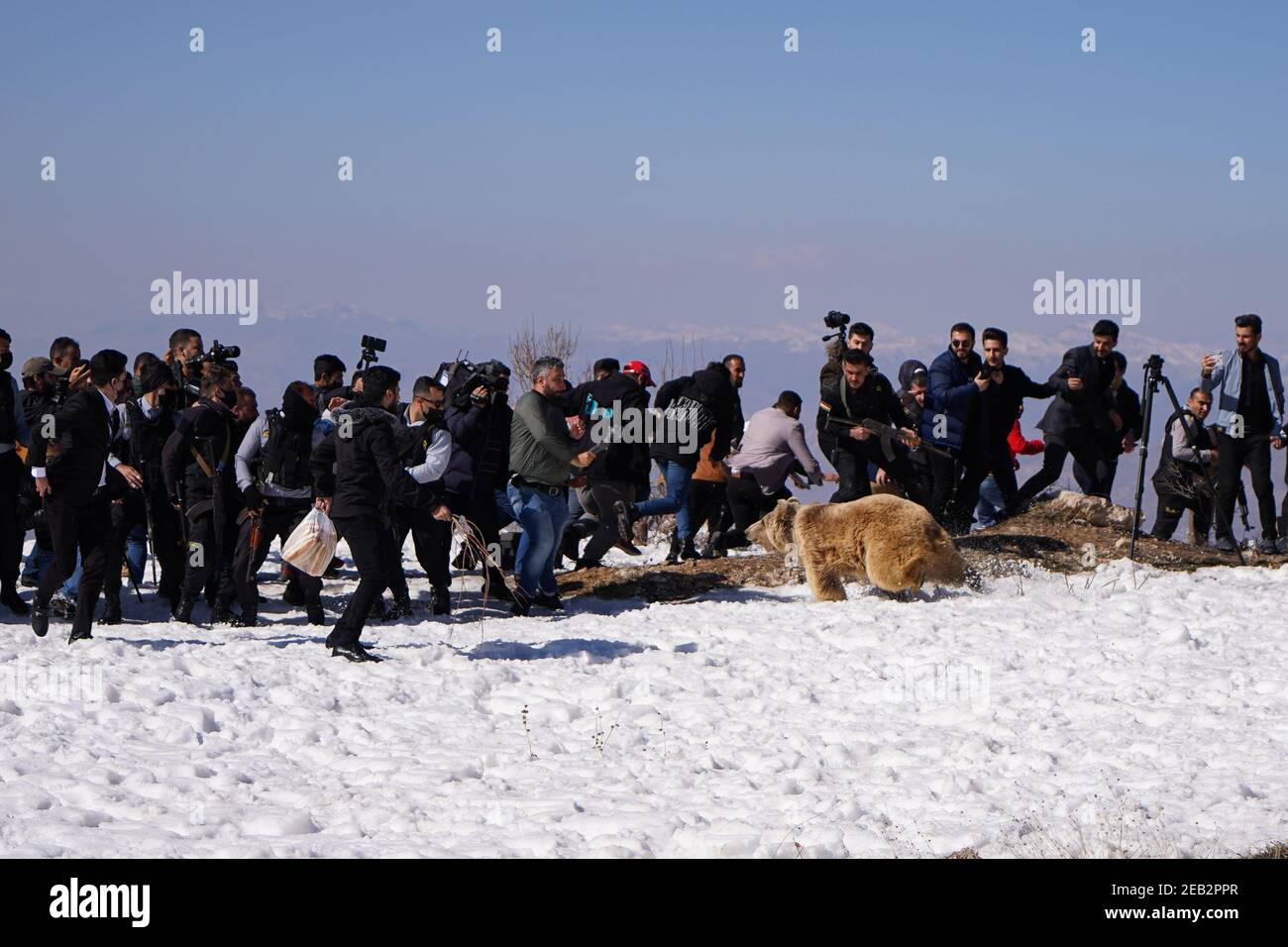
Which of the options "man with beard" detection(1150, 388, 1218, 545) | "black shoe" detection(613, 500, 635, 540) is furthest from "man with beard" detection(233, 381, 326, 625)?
"man with beard" detection(1150, 388, 1218, 545)

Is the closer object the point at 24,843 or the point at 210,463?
the point at 24,843

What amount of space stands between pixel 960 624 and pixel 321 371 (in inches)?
246

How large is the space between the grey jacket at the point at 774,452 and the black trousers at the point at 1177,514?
377cm

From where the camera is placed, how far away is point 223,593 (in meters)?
12.7

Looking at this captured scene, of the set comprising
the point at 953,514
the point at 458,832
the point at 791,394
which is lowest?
the point at 458,832

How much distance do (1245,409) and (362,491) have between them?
930 centimetres

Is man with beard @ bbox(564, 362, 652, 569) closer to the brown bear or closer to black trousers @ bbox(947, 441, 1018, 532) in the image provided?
the brown bear

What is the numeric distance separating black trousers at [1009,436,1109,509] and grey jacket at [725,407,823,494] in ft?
8.70

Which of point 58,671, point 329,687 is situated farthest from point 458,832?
point 58,671

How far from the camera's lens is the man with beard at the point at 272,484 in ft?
41.2

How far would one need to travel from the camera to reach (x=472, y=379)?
13.2 m

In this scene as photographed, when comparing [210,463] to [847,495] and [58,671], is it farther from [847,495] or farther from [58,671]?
[847,495]

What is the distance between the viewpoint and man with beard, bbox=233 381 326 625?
12570 millimetres

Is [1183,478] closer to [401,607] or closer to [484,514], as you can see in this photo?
[484,514]
